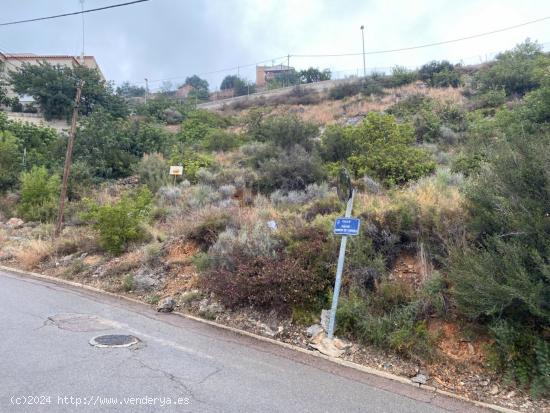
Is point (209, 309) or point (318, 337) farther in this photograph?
→ point (209, 309)

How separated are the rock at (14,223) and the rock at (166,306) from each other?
11344 millimetres

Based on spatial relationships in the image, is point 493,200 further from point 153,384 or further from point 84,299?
point 84,299

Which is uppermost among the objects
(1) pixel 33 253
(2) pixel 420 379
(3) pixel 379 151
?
(3) pixel 379 151

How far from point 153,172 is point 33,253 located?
7.44 m

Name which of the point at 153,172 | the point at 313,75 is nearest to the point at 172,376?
the point at 153,172

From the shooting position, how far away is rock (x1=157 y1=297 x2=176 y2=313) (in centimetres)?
859

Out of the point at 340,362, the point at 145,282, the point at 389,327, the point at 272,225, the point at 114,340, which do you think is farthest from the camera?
the point at 145,282

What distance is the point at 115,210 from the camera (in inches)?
481

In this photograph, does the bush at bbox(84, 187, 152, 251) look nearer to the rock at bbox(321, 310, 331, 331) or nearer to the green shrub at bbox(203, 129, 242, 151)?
the rock at bbox(321, 310, 331, 331)

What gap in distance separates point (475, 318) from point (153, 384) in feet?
13.9

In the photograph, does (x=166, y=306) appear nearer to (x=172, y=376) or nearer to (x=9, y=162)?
(x=172, y=376)

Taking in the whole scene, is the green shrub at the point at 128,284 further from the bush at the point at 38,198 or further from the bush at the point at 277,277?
the bush at the point at 38,198

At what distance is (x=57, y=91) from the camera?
35.7 meters

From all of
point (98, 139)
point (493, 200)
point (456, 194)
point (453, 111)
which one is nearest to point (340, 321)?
point (493, 200)
